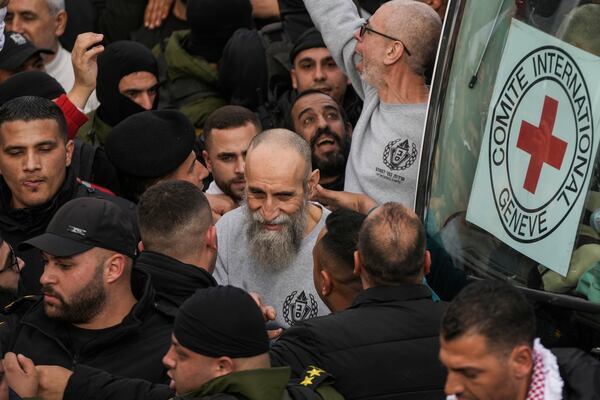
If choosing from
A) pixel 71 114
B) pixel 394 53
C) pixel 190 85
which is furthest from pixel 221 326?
pixel 190 85

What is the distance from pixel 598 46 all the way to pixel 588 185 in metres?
0.52

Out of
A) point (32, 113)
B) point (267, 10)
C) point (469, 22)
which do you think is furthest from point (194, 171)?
point (267, 10)

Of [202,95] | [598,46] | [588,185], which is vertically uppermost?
[598,46]

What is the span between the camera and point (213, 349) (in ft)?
13.7

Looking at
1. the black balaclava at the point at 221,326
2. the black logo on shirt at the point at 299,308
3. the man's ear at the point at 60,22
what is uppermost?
the black balaclava at the point at 221,326

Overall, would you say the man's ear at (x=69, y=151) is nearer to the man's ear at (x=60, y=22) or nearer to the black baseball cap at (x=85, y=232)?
the black baseball cap at (x=85, y=232)

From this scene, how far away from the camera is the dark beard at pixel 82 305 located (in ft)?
16.4

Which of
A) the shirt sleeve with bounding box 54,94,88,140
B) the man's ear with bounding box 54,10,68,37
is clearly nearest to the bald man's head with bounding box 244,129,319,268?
the shirt sleeve with bounding box 54,94,88,140

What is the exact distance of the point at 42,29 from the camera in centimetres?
903

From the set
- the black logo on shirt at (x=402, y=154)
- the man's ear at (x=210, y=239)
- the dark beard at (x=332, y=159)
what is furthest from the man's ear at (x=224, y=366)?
the dark beard at (x=332, y=159)

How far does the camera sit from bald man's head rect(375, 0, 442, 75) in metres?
6.35

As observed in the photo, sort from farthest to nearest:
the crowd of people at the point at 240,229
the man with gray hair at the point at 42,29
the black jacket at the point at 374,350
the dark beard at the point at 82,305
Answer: the man with gray hair at the point at 42,29, the dark beard at the point at 82,305, the black jacket at the point at 374,350, the crowd of people at the point at 240,229

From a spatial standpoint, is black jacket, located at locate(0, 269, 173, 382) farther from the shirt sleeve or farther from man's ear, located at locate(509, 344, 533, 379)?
the shirt sleeve

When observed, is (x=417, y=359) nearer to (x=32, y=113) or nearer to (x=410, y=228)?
(x=410, y=228)
